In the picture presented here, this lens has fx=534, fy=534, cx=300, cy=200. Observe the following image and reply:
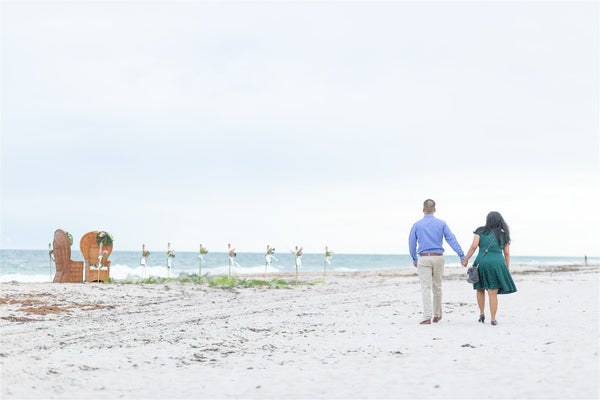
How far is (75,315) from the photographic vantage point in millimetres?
12250

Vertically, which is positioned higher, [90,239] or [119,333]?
[90,239]

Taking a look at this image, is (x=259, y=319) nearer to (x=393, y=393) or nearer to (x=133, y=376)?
(x=133, y=376)

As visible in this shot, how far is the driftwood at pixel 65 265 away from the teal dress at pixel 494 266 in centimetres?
1530

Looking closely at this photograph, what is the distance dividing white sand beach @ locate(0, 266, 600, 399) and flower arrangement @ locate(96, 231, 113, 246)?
6.86 m

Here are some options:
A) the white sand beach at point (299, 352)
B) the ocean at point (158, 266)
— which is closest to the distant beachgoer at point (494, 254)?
the white sand beach at point (299, 352)

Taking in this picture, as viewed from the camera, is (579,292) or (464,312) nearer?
(464,312)

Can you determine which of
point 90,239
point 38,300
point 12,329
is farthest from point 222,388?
point 90,239

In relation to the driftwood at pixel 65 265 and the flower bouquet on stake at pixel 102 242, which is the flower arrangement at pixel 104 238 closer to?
the flower bouquet on stake at pixel 102 242

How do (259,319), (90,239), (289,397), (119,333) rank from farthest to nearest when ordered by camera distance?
(90,239) → (259,319) → (119,333) → (289,397)

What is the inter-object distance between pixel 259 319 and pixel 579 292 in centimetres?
Answer: 1072

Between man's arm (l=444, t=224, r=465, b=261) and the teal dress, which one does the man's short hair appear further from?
the teal dress

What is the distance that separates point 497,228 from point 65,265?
52.6 feet

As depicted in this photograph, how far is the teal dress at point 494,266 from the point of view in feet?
31.1

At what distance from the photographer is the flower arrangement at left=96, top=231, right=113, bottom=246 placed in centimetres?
2033
